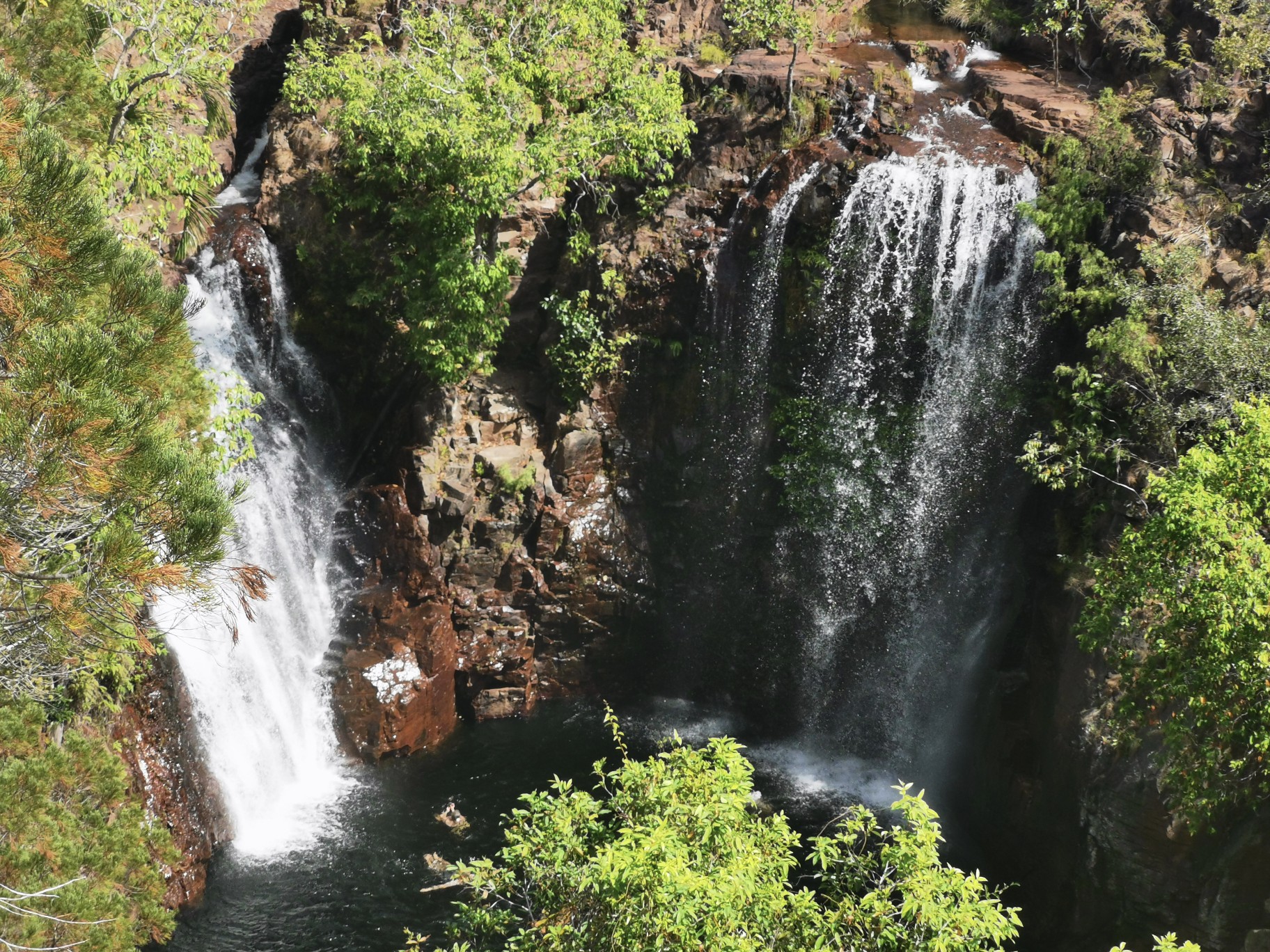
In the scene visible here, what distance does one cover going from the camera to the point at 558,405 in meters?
20.7

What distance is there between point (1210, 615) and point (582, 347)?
12711mm

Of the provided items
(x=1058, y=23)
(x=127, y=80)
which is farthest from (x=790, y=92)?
(x=127, y=80)

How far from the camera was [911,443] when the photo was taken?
1834 cm

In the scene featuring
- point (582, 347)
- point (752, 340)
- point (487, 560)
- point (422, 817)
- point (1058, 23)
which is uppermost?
point (1058, 23)

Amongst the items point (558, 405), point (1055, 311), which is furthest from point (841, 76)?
point (558, 405)

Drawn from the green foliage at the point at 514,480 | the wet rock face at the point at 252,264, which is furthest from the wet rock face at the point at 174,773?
the wet rock face at the point at 252,264

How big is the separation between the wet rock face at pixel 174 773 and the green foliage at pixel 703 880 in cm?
785

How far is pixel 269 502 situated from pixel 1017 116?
1552 cm

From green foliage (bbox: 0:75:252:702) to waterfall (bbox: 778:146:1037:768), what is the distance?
12.6 m

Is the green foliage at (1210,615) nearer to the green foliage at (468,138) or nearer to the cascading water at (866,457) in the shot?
the cascading water at (866,457)

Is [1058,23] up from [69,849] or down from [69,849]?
up

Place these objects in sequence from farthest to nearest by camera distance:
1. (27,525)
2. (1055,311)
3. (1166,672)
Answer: (1055,311)
(1166,672)
(27,525)

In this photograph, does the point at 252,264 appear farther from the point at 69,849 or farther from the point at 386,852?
the point at 69,849

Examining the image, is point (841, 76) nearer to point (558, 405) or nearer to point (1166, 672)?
point (558, 405)
